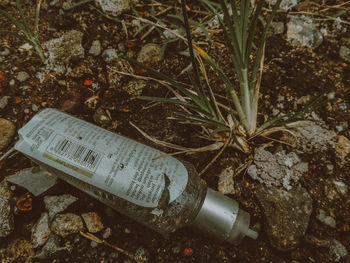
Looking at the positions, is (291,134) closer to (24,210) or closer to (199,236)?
(199,236)

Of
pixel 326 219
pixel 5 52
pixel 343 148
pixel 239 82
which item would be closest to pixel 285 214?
pixel 326 219

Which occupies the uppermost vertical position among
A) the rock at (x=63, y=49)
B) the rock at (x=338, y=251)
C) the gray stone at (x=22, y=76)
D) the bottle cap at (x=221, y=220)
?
the rock at (x=63, y=49)

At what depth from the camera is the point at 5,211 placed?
1.07m

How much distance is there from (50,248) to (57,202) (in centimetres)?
18

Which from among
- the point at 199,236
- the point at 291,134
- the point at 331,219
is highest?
the point at 291,134

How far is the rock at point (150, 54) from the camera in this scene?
1289 mm

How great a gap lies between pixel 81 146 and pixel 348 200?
108cm

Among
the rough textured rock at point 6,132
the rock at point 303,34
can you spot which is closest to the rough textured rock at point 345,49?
the rock at point 303,34

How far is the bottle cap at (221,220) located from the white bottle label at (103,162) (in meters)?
0.14

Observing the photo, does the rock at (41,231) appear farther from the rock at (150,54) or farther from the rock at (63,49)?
the rock at (150,54)

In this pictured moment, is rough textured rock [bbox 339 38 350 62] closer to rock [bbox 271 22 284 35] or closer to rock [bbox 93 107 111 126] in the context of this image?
rock [bbox 271 22 284 35]

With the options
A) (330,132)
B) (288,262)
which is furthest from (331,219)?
(330,132)

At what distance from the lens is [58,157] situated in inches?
35.9

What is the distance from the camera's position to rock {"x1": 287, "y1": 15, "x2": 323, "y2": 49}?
1267 mm
